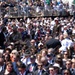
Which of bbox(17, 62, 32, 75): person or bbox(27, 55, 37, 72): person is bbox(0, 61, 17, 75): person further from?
bbox(27, 55, 37, 72): person

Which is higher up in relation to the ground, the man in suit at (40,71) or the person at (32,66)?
the man in suit at (40,71)

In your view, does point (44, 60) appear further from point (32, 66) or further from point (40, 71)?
point (40, 71)

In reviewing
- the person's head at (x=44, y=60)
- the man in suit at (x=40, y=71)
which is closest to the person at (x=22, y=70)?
the man in suit at (x=40, y=71)

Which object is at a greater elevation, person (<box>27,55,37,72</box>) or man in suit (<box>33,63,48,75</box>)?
man in suit (<box>33,63,48,75</box>)

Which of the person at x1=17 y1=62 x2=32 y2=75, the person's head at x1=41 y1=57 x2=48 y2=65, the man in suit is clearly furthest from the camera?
the person's head at x1=41 y1=57 x2=48 y2=65

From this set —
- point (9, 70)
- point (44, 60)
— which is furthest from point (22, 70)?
point (44, 60)

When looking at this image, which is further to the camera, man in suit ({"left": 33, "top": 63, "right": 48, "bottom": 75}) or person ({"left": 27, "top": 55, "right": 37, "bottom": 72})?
person ({"left": 27, "top": 55, "right": 37, "bottom": 72})

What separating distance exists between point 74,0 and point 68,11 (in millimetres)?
4970

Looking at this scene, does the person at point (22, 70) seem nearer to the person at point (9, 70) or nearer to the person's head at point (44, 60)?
the person at point (9, 70)

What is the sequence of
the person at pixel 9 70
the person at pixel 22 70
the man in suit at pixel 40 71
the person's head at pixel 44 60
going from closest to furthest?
the person at pixel 9 70 < the man in suit at pixel 40 71 < the person at pixel 22 70 < the person's head at pixel 44 60

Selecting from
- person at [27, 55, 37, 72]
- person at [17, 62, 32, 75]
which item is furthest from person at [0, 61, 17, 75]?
person at [27, 55, 37, 72]

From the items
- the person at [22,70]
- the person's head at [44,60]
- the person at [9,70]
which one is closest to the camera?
the person at [9,70]

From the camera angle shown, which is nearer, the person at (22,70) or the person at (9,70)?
the person at (9,70)

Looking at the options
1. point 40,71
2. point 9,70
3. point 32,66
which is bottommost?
point 32,66
